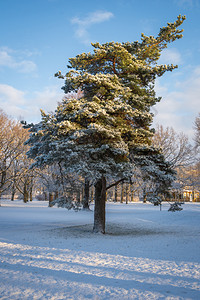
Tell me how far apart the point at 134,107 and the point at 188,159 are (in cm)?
2070

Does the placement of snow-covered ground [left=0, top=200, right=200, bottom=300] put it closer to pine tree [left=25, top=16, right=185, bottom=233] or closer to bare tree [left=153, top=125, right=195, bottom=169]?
pine tree [left=25, top=16, right=185, bottom=233]

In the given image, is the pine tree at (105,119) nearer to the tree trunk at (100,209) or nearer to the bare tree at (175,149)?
the tree trunk at (100,209)

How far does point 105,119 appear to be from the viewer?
1139cm

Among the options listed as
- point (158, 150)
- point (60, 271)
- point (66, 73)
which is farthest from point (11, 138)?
point (60, 271)

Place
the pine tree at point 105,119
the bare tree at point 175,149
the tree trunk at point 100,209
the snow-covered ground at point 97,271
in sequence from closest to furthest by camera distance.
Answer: the snow-covered ground at point 97,271 < the pine tree at point 105,119 < the tree trunk at point 100,209 < the bare tree at point 175,149

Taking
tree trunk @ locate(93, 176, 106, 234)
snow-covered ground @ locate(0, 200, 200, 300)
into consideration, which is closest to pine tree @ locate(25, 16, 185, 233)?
tree trunk @ locate(93, 176, 106, 234)

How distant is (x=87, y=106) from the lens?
10922 millimetres

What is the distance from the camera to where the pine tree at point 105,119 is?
10891 millimetres

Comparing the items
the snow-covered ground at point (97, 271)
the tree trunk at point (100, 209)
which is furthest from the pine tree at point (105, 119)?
the snow-covered ground at point (97, 271)

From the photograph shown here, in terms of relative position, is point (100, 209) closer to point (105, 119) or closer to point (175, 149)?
point (105, 119)

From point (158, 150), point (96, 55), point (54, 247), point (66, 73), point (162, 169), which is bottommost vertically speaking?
point (54, 247)

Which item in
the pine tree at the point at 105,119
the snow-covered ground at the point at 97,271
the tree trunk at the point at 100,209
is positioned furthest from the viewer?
the tree trunk at the point at 100,209

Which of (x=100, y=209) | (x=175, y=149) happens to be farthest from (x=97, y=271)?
(x=175, y=149)

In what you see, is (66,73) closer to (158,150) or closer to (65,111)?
(65,111)
